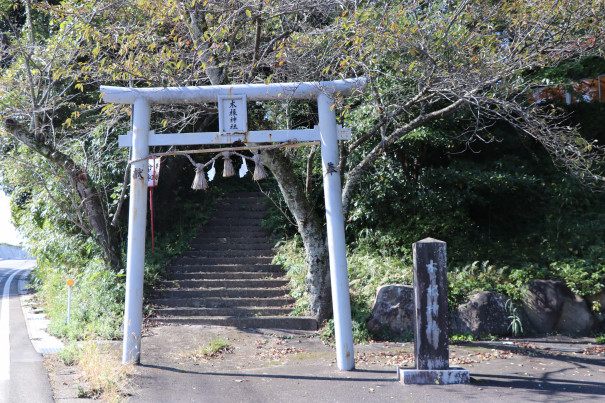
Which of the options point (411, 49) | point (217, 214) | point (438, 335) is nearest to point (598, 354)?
point (438, 335)

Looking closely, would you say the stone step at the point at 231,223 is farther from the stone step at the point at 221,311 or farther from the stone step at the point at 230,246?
the stone step at the point at 221,311

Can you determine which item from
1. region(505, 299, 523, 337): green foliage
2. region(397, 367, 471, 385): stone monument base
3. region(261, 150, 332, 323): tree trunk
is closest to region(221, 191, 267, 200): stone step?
region(261, 150, 332, 323): tree trunk

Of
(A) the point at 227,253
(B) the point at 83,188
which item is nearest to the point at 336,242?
(B) the point at 83,188

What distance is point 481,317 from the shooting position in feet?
30.9

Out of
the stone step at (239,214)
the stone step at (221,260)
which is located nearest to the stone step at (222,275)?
the stone step at (221,260)

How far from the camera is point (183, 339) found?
912 centimetres

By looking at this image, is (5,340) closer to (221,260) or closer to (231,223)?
(221,260)

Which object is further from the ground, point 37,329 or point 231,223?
point 231,223

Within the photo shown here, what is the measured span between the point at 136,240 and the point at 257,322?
12.0 ft

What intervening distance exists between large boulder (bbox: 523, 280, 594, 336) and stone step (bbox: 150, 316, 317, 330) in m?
4.20

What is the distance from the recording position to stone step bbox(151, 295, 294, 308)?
1105 cm

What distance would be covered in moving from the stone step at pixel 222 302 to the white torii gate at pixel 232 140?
142 inches

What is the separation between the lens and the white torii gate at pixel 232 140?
7.28 meters

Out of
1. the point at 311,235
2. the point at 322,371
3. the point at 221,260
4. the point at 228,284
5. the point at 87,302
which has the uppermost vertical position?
the point at 311,235
